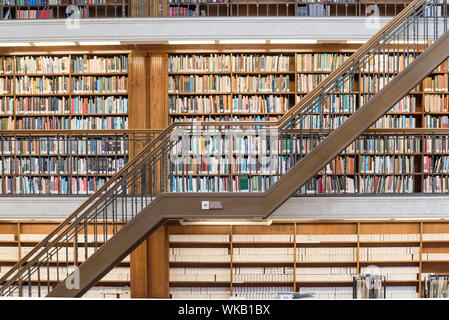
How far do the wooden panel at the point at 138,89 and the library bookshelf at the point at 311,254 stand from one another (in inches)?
55.0

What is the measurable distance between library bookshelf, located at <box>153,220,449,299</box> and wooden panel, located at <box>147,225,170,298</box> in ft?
0.39

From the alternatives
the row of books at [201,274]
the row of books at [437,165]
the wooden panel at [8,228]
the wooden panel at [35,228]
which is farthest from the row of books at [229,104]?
the wooden panel at [8,228]

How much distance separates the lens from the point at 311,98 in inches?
165

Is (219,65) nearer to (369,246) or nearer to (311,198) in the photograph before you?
(311,198)

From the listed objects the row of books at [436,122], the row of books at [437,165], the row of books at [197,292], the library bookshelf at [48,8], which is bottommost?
the row of books at [197,292]

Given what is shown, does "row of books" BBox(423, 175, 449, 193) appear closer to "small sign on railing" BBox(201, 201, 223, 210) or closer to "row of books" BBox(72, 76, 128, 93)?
"small sign on railing" BBox(201, 201, 223, 210)

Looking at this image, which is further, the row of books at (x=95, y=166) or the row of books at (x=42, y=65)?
the row of books at (x=42, y=65)

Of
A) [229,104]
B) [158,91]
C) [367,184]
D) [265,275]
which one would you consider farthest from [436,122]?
[158,91]

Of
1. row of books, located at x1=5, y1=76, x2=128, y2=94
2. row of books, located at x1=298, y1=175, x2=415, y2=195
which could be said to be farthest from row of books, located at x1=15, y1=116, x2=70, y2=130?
row of books, located at x1=298, y1=175, x2=415, y2=195

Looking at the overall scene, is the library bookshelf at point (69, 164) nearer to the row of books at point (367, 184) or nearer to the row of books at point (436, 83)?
the row of books at point (367, 184)

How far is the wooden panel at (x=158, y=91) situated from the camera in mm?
5602

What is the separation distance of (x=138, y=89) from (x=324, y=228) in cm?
295

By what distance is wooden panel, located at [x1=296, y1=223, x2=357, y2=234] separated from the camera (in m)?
5.77

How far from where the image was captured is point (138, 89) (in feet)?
18.4
